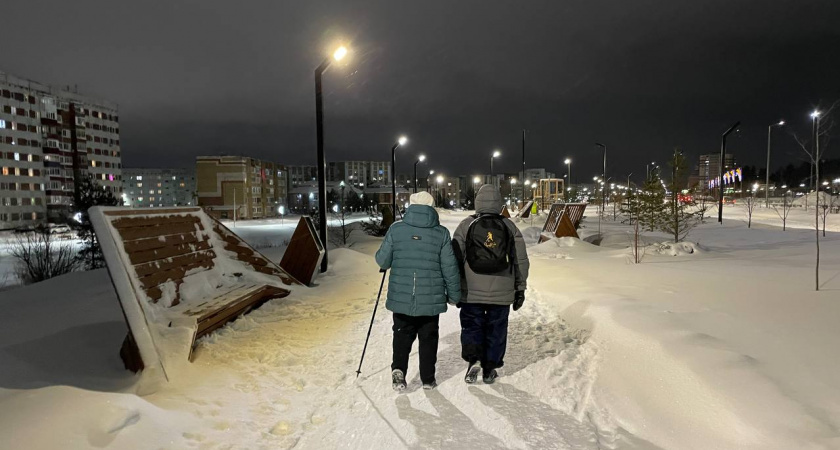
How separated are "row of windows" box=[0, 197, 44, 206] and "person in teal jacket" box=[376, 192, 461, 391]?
266 feet

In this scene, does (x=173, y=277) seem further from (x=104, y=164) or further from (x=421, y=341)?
(x=104, y=164)

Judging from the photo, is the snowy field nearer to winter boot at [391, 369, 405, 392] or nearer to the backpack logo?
winter boot at [391, 369, 405, 392]

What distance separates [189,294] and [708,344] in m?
6.26

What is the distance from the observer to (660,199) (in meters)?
16.2


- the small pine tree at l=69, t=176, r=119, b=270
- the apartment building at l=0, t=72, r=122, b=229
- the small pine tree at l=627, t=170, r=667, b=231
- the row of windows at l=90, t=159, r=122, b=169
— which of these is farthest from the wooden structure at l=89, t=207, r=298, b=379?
the row of windows at l=90, t=159, r=122, b=169

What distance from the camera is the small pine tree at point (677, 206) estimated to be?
15141mm

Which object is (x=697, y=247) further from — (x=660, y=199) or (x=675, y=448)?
(x=675, y=448)

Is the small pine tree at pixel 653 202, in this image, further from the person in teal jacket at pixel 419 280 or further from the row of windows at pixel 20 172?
the row of windows at pixel 20 172

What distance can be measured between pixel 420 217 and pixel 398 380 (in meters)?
1.55

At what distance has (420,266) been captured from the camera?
4098 millimetres

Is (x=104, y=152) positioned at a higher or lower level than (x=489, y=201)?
higher

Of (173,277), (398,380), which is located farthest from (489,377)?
(173,277)

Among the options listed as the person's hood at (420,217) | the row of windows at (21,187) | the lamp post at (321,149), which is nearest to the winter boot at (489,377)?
the person's hood at (420,217)

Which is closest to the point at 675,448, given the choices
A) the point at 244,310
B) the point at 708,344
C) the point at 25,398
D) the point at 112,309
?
the point at 708,344
